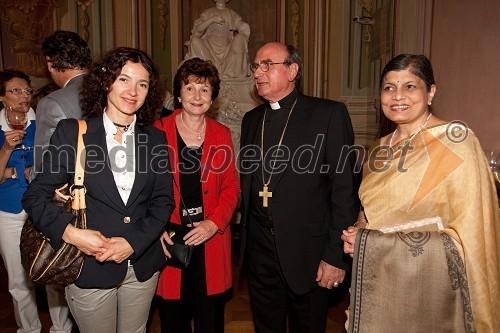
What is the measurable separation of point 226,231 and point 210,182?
33 centimetres

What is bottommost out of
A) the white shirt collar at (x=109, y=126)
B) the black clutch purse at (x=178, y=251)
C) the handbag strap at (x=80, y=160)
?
the black clutch purse at (x=178, y=251)

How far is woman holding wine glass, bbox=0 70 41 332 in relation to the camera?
2.59 m

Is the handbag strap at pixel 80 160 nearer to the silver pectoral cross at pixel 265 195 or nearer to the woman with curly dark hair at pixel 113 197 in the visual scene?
the woman with curly dark hair at pixel 113 197

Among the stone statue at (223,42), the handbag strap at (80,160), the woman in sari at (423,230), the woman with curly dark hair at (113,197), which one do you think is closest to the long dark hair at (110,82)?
the woman with curly dark hair at (113,197)

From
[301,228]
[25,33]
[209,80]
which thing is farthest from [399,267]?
[25,33]

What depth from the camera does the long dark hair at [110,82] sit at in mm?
1759

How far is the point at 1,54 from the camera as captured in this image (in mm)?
6105

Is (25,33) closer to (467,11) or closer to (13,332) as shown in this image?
(13,332)

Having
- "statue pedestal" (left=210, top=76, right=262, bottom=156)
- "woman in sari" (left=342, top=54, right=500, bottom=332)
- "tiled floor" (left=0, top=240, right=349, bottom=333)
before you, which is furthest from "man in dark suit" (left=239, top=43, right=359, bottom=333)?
"statue pedestal" (left=210, top=76, right=262, bottom=156)

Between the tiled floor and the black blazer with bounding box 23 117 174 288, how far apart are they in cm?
138

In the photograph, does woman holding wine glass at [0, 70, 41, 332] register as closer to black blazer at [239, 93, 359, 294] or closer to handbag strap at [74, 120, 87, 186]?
handbag strap at [74, 120, 87, 186]

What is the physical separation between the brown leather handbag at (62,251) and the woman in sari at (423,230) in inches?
47.1

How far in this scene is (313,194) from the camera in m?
2.18

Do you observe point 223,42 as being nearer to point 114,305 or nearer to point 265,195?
point 265,195
